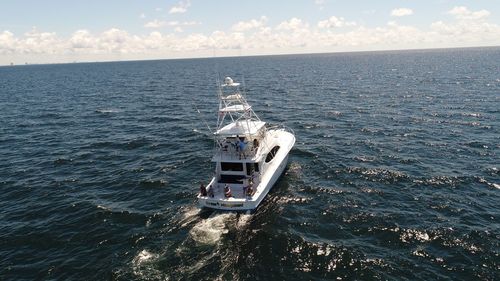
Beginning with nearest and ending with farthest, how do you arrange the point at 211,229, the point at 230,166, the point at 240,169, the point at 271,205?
the point at 211,229
the point at 271,205
the point at 240,169
the point at 230,166

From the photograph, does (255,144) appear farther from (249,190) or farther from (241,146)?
(249,190)

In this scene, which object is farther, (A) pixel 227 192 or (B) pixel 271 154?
(B) pixel 271 154

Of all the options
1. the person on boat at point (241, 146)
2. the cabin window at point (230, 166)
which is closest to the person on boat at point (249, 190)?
the cabin window at point (230, 166)

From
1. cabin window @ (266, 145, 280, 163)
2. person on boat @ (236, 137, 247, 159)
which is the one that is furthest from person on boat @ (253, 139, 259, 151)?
cabin window @ (266, 145, 280, 163)

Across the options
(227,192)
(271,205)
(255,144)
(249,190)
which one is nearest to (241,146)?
(255,144)

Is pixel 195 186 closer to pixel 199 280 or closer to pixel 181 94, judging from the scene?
pixel 199 280

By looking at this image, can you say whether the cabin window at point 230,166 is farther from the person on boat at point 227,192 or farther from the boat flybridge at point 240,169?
the person on boat at point 227,192

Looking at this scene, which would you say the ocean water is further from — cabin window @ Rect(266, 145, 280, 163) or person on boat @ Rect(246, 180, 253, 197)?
cabin window @ Rect(266, 145, 280, 163)
